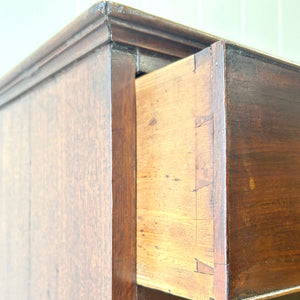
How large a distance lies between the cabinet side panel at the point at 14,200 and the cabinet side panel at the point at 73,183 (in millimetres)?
38

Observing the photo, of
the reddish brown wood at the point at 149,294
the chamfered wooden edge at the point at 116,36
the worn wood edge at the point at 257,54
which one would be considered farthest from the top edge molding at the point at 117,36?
the reddish brown wood at the point at 149,294

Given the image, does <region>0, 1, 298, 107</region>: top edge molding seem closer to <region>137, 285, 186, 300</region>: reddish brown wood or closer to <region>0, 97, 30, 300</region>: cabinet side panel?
<region>0, 97, 30, 300</region>: cabinet side panel

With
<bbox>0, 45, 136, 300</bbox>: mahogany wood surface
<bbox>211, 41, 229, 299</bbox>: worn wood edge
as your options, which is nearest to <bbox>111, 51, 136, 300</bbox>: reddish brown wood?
<bbox>0, 45, 136, 300</bbox>: mahogany wood surface

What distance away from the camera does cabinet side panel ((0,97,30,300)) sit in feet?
2.54

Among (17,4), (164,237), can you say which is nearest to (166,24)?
(164,237)

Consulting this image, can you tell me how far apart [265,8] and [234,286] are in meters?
1.13

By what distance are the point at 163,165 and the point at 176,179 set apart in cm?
3

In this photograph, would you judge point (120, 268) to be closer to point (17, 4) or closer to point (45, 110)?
point (45, 110)

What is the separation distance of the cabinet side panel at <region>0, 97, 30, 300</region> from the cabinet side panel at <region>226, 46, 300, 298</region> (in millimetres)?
450

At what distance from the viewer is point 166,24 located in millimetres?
545

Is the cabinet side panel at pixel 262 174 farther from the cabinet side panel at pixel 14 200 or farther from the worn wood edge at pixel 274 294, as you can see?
the cabinet side panel at pixel 14 200

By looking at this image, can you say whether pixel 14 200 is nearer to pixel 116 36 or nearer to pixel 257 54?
pixel 116 36

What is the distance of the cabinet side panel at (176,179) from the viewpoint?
0.47 m

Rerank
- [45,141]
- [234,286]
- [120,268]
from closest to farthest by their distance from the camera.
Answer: [234,286] < [120,268] < [45,141]
